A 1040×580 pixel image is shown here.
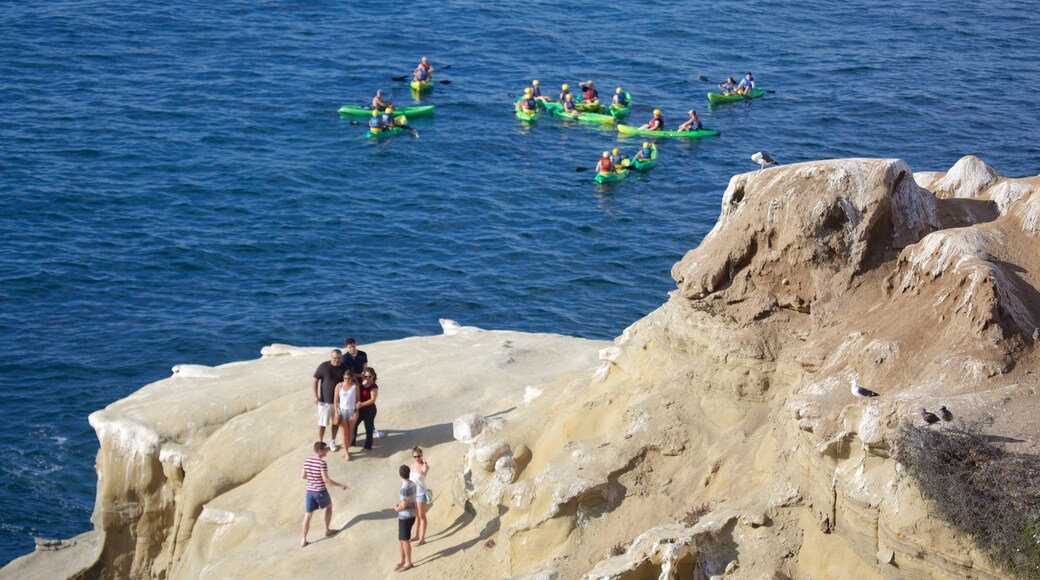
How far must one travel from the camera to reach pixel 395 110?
48188mm

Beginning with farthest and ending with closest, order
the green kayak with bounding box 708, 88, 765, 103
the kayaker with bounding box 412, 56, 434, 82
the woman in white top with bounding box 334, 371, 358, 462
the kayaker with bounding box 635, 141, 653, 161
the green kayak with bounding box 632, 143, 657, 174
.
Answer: the kayaker with bounding box 412, 56, 434, 82, the green kayak with bounding box 708, 88, 765, 103, the kayaker with bounding box 635, 141, 653, 161, the green kayak with bounding box 632, 143, 657, 174, the woman in white top with bounding box 334, 371, 358, 462

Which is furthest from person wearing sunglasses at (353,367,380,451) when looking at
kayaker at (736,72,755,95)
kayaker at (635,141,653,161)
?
kayaker at (736,72,755,95)

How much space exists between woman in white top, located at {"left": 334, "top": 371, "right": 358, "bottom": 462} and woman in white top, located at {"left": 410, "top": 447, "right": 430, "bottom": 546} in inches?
82.1

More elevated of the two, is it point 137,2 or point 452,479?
point 137,2

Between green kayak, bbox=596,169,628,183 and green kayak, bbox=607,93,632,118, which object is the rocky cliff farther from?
green kayak, bbox=607,93,632,118

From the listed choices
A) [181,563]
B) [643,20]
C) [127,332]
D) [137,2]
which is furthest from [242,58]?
[181,563]

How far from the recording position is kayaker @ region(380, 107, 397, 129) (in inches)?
1854

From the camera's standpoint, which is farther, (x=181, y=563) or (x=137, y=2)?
(x=137, y=2)

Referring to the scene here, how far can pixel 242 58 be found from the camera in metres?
53.8

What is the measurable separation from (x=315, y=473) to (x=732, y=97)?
37.9 meters

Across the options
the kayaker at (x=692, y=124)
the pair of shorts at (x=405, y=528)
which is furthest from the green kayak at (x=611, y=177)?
the pair of shorts at (x=405, y=528)

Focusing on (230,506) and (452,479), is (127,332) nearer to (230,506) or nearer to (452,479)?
(230,506)

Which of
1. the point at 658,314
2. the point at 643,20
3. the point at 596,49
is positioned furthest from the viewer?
the point at 643,20

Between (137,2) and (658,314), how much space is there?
5029 cm
